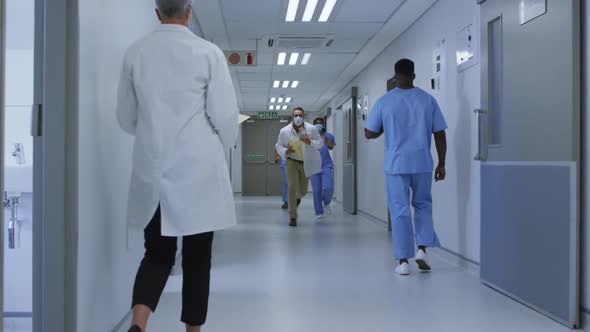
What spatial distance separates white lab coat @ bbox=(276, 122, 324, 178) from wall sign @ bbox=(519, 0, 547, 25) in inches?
189

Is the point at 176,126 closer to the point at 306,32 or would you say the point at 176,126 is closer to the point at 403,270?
the point at 403,270

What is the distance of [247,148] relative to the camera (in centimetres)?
1792

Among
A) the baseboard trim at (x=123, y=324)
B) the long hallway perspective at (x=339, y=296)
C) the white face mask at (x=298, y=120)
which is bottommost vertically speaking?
the long hallway perspective at (x=339, y=296)

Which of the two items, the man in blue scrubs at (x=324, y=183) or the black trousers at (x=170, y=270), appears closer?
the black trousers at (x=170, y=270)

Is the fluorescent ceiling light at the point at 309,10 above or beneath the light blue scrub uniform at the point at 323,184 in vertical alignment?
above

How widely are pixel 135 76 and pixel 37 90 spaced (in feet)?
1.10

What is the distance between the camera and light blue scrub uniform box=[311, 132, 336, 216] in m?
9.41

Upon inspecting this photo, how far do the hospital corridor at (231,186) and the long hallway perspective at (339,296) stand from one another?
0.02 meters

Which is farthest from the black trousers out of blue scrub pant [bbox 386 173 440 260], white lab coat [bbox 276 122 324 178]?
white lab coat [bbox 276 122 324 178]

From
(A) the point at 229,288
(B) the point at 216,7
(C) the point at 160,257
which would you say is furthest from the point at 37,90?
(B) the point at 216,7

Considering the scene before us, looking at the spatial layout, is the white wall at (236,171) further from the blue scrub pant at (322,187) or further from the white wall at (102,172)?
the white wall at (102,172)

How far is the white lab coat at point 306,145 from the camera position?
8031 mm

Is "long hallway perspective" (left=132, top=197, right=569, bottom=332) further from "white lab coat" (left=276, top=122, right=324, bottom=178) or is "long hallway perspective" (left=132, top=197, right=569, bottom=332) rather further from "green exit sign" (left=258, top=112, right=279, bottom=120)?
"green exit sign" (left=258, top=112, right=279, bottom=120)

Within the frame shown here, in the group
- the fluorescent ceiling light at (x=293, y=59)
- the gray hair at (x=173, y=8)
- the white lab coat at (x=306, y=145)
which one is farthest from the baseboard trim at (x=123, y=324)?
the fluorescent ceiling light at (x=293, y=59)
